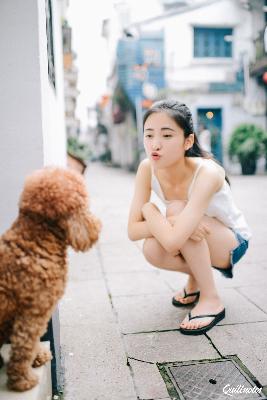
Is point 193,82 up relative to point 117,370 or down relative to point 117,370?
up

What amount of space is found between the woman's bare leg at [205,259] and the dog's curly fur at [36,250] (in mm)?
1166

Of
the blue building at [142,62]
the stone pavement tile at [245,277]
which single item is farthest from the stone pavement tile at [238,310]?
the blue building at [142,62]

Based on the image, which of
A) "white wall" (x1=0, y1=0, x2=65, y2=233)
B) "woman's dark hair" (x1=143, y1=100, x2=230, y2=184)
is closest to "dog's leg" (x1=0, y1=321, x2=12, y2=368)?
"white wall" (x1=0, y1=0, x2=65, y2=233)

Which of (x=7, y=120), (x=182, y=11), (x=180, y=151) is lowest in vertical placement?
(x=180, y=151)

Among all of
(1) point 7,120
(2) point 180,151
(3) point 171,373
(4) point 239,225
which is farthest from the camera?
(4) point 239,225

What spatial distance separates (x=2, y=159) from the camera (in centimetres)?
194

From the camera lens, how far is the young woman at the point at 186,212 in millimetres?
2393

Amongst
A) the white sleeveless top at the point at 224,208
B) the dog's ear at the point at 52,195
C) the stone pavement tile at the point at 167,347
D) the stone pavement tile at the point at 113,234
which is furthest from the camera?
the stone pavement tile at the point at 113,234

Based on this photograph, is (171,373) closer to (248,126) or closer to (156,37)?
(248,126)

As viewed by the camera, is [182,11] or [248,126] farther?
[182,11]

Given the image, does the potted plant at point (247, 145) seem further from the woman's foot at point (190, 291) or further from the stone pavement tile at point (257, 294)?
the woman's foot at point (190, 291)

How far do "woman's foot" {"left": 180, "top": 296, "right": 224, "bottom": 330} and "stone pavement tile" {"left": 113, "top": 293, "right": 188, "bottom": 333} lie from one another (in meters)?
0.12

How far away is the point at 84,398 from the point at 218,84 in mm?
16315

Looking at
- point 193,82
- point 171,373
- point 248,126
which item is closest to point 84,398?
point 171,373
